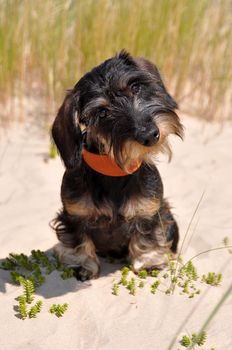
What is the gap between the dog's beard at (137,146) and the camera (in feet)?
11.3

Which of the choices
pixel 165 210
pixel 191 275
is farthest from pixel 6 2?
pixel 191 275

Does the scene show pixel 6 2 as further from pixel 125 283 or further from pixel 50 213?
pixel 125 283

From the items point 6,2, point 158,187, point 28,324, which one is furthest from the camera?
point 6,2

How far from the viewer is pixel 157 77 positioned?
3957 mm

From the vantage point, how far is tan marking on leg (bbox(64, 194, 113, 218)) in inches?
155

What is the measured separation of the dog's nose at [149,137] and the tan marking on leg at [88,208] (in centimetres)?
74

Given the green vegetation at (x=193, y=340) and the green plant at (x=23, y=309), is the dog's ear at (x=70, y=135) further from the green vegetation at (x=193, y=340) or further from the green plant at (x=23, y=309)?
the green vegetation at (x=193, y=340)

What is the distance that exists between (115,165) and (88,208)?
1.22 ft

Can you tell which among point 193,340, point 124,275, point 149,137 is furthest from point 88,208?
point 193,340

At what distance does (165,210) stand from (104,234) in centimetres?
53

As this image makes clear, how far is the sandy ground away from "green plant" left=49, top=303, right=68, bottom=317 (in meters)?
0.04

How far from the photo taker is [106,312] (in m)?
3.94

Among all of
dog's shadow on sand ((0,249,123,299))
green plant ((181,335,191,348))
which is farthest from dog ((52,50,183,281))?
green plant ((181,335,191,348))

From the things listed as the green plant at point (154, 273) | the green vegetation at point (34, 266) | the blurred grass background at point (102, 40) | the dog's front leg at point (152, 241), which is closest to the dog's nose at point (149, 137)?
the dog's front leg at point (152, 241)
